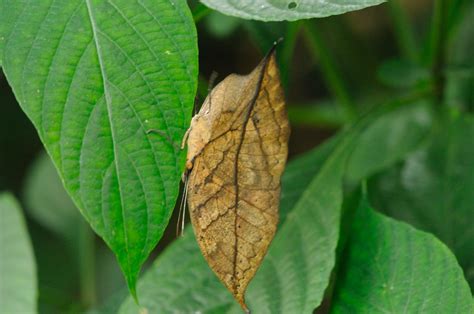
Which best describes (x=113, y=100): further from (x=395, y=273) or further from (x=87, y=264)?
(x=87, y=264)

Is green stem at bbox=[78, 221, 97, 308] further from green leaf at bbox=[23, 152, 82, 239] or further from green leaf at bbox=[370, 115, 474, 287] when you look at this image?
green leaf at bbox=[370, 115, 474, 287]

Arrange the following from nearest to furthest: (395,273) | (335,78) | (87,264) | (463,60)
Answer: (395,273) < (335,78) < (463,60) < (87,264)

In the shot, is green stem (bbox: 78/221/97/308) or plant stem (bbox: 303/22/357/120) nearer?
plant stem (bbox: 303/22/357/120)

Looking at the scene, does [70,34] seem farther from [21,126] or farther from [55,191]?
[21,126]

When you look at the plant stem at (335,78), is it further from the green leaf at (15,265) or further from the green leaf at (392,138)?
the green leaf at (15,265)

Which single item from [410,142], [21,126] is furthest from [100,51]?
[21,126]

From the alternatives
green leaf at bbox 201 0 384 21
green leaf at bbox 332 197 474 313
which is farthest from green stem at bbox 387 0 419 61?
green leaf at bbox 201 0 384 21

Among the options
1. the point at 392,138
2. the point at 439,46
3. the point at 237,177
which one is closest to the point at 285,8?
the point at 237,177
